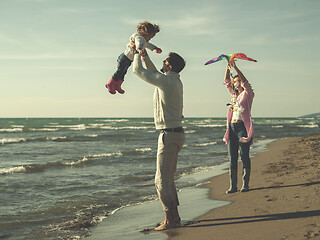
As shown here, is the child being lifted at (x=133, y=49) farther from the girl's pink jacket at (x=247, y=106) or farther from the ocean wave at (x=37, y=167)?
the ocean wave at (x=37, y=167)

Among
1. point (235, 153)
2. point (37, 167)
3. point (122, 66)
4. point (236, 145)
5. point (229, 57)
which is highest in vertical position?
point (229, 57)

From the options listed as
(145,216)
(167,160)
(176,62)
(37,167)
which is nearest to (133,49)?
(176,62)

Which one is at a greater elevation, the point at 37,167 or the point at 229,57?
the point at 229,57

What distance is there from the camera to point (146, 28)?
3.34m

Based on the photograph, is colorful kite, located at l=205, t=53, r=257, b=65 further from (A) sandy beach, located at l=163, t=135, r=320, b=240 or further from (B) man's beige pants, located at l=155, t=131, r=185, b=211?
(A) sandy beach, located at l=163, t=135, r=320, b=240

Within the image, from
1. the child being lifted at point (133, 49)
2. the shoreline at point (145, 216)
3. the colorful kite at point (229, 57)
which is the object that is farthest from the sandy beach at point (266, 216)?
the colorful kite at point (229, 57)

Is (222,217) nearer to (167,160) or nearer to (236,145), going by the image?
(167,160)

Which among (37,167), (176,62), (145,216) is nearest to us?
(176,62)

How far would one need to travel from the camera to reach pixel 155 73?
11.1ft

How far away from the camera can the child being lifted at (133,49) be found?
129 inches

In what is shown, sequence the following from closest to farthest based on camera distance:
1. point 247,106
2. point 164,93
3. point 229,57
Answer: point 164,93 → point 229,57 → point 247,106

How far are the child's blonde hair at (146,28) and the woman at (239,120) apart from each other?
6.68 ft

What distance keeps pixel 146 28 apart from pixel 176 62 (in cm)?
50

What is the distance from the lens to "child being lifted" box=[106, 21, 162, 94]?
3285 mm
